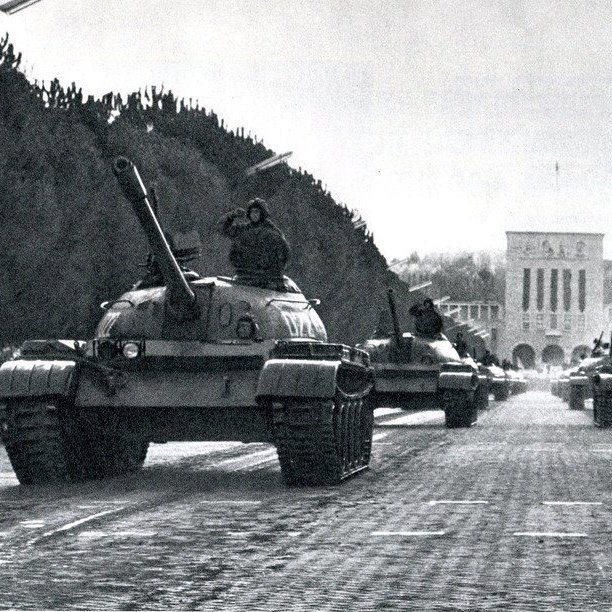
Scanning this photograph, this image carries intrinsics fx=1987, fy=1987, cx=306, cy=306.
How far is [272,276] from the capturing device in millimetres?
22203

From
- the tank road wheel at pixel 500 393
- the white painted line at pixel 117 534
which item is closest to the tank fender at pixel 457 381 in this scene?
the white painted line at pixel 117 534

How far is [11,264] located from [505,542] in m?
34.1

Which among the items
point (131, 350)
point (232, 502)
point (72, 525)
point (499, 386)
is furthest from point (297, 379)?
point (499, 386)

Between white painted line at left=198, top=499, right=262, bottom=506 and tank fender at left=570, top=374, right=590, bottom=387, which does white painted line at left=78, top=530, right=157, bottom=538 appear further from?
tank fender at left=570, top=374, right=590, bottom=387

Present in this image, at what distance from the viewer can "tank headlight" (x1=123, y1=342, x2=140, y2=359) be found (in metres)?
19.8

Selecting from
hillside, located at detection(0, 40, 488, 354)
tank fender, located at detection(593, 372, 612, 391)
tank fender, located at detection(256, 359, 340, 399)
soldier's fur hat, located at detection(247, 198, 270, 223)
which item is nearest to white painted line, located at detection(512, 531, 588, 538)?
tank fender, located at detection(256, 359, 340, 399)

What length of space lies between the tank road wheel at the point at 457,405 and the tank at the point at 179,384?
1751 centimetres

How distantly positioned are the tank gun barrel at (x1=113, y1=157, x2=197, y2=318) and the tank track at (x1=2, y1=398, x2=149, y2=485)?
165 cm

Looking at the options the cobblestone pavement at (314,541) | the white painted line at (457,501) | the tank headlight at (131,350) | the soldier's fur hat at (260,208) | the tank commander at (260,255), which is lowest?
the cobblestone pavement at (314,541)

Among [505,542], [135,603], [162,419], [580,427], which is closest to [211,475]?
[162,419]

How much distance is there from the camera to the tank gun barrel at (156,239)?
18.8 m

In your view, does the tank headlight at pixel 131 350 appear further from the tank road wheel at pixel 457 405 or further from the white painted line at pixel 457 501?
the tank road wheel at pixel 457 405

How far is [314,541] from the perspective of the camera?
1315 centimetres

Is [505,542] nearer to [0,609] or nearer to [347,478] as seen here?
[0,609]
